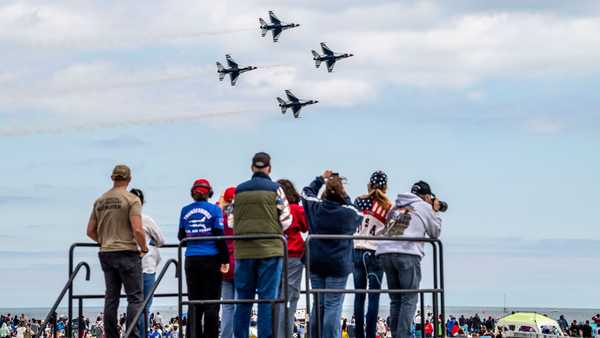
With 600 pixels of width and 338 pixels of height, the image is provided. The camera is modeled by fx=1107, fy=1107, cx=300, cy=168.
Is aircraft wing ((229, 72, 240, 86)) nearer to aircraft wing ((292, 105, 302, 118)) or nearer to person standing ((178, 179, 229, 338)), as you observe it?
aircraft wing ((292, 105, 302, 118))

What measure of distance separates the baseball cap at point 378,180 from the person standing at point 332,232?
58cm

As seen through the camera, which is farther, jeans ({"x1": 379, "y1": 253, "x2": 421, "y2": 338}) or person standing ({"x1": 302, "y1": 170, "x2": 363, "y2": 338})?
jeans ({"x1": 379, "y1": 253, "x2": 421, "y2": 338})

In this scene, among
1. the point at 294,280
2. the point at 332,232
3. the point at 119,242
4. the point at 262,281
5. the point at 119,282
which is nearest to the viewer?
the point at 262,281

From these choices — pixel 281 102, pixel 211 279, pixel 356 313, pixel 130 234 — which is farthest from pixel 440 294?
pixel 281 102

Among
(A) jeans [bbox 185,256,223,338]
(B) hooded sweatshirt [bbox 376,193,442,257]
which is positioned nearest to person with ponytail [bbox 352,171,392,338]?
(B) hooded sweatshirt [bbox 376,193,442,257]

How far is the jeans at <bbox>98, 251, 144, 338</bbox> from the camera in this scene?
1164cm

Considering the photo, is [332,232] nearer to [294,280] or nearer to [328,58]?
[294,280]

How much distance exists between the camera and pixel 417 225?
12172 millimetres

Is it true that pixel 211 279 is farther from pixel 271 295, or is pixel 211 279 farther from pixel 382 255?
pixel 382 255

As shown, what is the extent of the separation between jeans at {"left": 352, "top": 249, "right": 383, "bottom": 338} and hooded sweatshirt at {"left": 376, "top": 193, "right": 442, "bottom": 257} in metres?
0.80

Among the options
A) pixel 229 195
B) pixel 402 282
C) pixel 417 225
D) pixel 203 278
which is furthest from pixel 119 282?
pixel 417 225

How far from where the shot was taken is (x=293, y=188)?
1252 cm

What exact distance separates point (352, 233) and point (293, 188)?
Answer: 872 millimetres

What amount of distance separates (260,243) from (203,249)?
1059 mm
